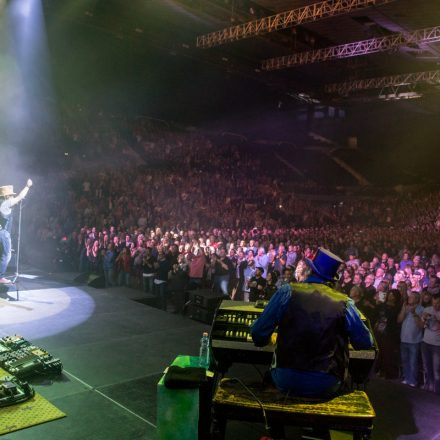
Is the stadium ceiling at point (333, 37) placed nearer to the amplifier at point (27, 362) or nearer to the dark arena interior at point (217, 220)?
the dark arena interior at point (217, 220)

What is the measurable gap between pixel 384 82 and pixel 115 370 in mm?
12940

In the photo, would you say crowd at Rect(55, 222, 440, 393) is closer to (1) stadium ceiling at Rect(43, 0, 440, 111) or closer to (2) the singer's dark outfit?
(2) the singer's dark outfit

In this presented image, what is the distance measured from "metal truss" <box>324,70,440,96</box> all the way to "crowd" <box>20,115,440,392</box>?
15.1ft

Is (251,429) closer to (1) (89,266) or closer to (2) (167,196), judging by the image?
(1) (89,266)

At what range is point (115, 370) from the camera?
398cm

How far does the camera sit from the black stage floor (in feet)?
10.1

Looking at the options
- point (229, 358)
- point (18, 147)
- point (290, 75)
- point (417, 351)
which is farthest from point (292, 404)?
point (290, 75)

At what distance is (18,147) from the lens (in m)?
14.1

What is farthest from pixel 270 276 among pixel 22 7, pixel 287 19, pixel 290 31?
pixel 22 7

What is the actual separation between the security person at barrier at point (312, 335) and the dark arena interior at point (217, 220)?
0.01m

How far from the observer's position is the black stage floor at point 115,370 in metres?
3.07

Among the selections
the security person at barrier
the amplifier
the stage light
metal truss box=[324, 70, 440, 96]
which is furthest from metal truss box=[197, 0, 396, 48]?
the amplifier

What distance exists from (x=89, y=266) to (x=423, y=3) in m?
9.60

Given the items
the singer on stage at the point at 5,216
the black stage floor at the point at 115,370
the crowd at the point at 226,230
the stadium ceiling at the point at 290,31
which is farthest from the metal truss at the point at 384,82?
the singer on stage at the point at 5,216
